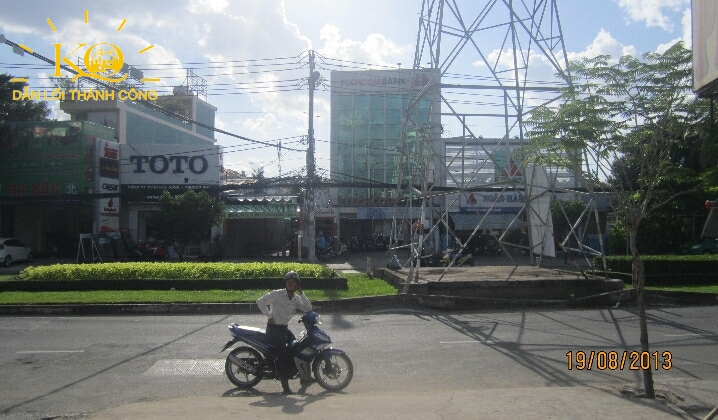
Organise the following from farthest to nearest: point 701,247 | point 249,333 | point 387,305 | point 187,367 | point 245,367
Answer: point 701,247 → point 387,305 → point 187,367 → point 249,333 → point 245,367

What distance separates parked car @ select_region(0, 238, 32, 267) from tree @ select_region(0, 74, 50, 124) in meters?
7.08

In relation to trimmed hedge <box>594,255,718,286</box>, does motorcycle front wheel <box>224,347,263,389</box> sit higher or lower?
lower

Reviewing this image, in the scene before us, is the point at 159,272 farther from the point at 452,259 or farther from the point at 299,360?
the point at 299,360

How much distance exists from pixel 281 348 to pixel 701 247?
30662 mm

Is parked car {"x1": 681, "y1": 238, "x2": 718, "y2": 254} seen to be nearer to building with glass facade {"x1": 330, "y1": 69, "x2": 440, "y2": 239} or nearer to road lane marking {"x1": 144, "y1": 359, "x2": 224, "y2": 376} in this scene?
building with glass facade {"x1": 330, "y1": 69, "x2": 440, "y2": 239}

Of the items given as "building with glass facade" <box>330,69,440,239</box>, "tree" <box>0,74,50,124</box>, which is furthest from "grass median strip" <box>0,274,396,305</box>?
"building with glass facade" <box>330,69,440,239</box>

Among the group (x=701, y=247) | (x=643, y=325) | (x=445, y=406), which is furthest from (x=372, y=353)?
(x=701, y=247)

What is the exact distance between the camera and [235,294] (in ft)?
52.0

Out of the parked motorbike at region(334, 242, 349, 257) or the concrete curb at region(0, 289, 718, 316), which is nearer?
the concrete curb at region(0, 289, 718, 316)

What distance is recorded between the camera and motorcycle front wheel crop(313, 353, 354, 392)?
732 cm

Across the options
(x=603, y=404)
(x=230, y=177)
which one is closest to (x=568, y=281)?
(x=603, y=404)

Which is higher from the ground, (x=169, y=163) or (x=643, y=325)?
(x=169, y=163)
